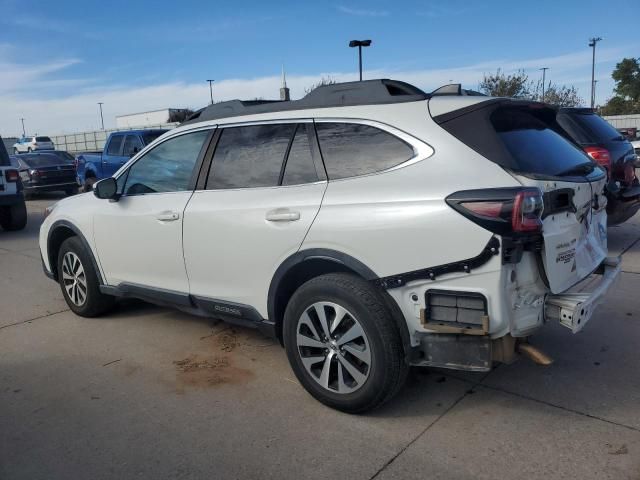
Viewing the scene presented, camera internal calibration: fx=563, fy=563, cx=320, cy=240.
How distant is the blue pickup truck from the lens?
12.9 metres

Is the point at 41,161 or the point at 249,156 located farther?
the point at 41,161

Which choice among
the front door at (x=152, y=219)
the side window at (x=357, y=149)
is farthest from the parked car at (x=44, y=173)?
the side window at (x=357, y=149)

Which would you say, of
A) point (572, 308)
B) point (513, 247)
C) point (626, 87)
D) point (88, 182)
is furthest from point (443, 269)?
point (626, 87)

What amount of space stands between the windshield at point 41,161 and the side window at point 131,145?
4819mm

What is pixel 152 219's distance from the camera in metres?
4.30

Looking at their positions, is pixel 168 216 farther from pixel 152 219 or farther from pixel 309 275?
pixel 309 275

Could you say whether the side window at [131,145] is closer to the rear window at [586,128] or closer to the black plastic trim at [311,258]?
the rear window at [586,128]

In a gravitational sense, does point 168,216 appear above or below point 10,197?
above

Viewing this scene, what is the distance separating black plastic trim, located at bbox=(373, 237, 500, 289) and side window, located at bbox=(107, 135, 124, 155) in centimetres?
1200

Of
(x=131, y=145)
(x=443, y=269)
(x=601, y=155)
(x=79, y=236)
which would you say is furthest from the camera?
(x=131, y=145)

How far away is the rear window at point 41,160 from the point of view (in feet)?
55.4

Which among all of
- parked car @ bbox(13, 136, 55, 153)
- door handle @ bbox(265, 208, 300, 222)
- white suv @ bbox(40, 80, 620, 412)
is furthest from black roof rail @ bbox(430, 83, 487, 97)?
parked car @ bbox(13, 136, 55, 153)

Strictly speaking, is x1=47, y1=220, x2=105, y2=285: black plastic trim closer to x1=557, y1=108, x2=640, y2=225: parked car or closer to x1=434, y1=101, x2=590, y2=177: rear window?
x1=434, y1=101, x2=590, y2=177: rear window

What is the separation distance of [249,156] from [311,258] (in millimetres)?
972
